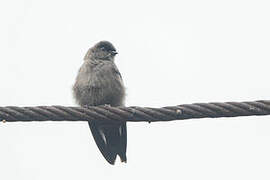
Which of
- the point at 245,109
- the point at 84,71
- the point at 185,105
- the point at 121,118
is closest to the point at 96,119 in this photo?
the point at 121,118

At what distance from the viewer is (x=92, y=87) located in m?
7.30

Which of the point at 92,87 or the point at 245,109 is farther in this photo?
the point at 92,87

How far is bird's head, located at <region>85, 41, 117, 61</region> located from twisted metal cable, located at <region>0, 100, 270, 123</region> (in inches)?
142

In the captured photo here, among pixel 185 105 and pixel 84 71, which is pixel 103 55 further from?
pixel 185 105

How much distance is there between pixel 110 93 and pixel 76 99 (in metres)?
Result: 0.48

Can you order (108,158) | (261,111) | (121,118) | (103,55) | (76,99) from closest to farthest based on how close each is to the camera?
(261,111) → (121,118) → (108,158) → (76,99) → (103,55)

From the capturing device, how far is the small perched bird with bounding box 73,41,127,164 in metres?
7.15

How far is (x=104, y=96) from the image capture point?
24.0 ft

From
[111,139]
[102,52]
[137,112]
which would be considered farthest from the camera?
[102,52]

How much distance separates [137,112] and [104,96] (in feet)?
9.19

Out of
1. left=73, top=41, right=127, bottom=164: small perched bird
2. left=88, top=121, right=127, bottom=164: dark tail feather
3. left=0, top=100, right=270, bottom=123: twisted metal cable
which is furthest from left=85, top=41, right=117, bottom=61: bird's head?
left=0, top=100, right=270, bottom=123: twisted metal cable

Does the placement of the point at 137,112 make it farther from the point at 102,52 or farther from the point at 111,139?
the point at 102,52

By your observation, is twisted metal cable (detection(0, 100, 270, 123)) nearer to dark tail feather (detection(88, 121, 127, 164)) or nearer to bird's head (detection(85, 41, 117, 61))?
dark tail feather (detection(88, 121, 127, 164))

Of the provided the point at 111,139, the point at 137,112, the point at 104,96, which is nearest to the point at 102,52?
the point at 104,96
